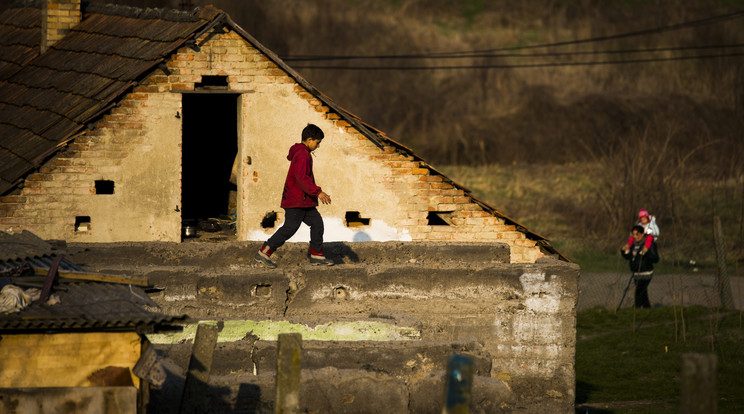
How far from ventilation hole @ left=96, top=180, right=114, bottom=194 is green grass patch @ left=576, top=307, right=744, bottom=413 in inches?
265

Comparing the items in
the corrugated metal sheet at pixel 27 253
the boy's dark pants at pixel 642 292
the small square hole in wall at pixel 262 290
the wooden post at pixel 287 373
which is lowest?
the boy's dark pants at pixel 642 292

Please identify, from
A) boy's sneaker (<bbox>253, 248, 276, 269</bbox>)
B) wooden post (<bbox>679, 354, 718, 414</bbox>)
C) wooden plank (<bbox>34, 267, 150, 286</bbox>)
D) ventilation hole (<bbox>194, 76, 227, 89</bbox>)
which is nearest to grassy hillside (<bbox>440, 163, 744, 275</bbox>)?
ventilation hole (<bbox>194, 76, 227, 89</bbox>)

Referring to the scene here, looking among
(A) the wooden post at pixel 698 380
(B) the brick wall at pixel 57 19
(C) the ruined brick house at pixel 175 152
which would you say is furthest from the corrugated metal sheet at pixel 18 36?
(A) the wooden post at pixel 698 380

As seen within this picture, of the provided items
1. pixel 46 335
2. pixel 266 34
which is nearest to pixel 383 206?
pixel 46 335

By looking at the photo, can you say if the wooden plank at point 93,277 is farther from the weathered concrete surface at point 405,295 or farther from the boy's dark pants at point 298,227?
the boy's dark pants at point 298,227

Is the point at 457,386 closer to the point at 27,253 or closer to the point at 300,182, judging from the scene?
the point at 27,253

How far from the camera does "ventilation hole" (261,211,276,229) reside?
1528 centimetres

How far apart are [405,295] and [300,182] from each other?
62.6 inches

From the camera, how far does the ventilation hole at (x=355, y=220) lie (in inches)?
609

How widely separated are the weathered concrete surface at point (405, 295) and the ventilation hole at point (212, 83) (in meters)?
3.84

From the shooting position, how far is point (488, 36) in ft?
164

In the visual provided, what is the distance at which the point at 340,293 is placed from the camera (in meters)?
11.0

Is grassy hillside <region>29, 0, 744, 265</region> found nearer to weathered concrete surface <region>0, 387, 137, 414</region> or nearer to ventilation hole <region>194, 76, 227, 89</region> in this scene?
ventilation hole <region>194, 76, 227, 89</region>

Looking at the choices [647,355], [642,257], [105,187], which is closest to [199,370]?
[105,187]
